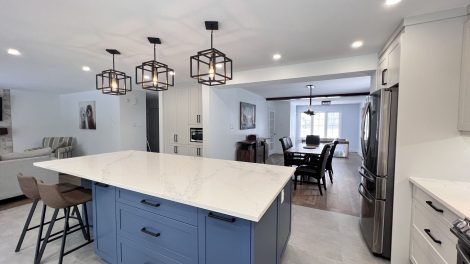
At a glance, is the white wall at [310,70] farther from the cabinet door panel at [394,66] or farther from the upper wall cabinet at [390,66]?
the cabinet door panel at [394,66]

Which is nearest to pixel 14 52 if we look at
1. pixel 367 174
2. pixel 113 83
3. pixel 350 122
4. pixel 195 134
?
pixel 113 83

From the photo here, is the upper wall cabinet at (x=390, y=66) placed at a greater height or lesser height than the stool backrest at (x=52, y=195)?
greater

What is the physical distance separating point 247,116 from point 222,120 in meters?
1.55

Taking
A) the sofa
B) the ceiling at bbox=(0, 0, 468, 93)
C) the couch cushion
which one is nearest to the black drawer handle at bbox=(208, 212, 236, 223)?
the ceiling at bbox=(0, 0, 468, 93)

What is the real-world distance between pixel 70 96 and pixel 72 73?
355 centimetres

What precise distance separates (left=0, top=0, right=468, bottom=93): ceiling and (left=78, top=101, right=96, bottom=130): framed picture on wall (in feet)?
10.4

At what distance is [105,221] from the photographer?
1.83 meters

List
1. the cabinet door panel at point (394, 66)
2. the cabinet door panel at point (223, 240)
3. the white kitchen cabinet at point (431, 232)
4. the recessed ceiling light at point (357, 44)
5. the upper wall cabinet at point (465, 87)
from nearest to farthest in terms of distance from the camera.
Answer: the cabinet door panel at point (223, 240), the white kitchen cabinet at point (431, 232), the upper wall cabinet at point (465, 87), the cabinet door panel at point (394, 66), the recessed ceiling light at point (357, 44)

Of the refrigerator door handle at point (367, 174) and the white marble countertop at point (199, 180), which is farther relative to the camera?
the refrigerator door handle at point (367, 174)

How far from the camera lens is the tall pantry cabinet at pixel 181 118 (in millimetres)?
4527

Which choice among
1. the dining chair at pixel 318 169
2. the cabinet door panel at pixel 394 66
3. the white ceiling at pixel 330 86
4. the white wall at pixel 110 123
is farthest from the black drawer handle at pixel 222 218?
the white wall at pixel 110 123

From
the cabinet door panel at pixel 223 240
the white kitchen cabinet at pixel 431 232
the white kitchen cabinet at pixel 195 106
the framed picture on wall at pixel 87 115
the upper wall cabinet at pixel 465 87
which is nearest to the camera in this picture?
the cabinet door panel at pixel 223 240

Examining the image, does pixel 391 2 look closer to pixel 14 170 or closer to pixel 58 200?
pixel 58 200

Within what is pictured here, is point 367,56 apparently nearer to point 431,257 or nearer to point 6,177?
Result: point 431,257
